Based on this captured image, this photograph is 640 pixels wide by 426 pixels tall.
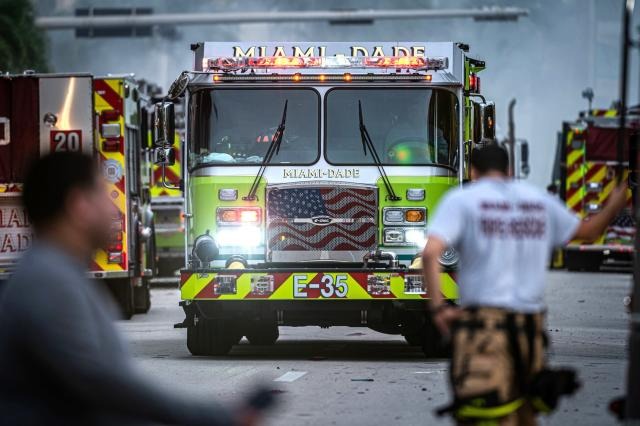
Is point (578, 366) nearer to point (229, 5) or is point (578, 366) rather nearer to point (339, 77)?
point (339, 77)

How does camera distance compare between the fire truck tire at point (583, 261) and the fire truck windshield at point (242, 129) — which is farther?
the fire truck tire at point (583, 261)

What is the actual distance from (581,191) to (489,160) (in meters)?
27.0

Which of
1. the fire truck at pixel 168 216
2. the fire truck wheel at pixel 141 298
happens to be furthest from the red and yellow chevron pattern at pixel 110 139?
the fire truck at pixel 168 216

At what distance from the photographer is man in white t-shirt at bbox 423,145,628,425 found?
630 centimetres

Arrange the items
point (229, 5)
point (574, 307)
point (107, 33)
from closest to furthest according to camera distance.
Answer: point (574, 307) → point (107, 33) → point (229, 5)

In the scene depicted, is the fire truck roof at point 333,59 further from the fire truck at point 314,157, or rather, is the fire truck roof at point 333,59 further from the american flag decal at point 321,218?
the american flag decal at point 321,218

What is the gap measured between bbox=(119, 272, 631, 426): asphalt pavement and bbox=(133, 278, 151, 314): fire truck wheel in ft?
1.08

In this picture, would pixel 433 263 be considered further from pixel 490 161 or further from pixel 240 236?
pixel 240 236

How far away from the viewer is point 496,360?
6316mm

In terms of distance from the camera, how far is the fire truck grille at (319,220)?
14.3 m

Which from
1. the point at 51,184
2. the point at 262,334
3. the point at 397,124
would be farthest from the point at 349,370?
the point at 51,184

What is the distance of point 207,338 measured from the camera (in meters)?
14.5

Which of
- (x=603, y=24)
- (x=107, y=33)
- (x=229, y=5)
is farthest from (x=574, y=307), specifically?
(x=229, y=5)

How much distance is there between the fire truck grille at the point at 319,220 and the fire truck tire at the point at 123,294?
19.4 feet
